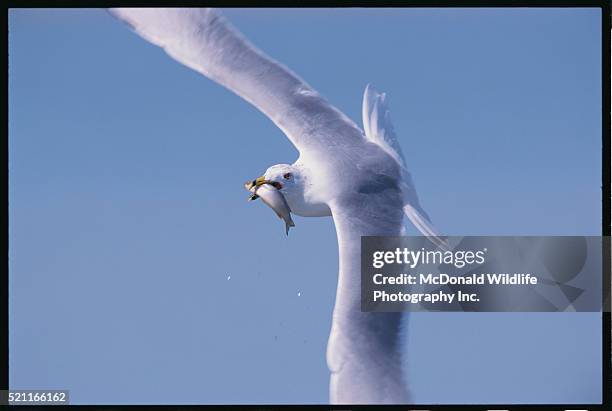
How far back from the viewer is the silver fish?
2.54 metres

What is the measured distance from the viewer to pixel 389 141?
2.54m

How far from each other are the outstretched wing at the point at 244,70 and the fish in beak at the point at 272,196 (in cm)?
18

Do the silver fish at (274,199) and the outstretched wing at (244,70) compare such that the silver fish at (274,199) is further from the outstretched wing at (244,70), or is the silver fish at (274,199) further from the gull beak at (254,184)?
the outstretched wing at (244,70)

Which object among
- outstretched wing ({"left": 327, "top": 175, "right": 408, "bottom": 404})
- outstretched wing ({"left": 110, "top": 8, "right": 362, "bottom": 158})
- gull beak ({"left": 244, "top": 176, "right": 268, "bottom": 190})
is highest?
outstretched wing ({"left": 110, "top": 8, "right": 362, "bottom": 158})

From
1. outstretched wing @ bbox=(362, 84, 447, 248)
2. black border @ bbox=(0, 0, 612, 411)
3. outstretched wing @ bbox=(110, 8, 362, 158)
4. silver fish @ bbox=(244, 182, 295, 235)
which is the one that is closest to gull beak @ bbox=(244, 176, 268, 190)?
silver fish @ bbox=(244, 182, 295, 235)

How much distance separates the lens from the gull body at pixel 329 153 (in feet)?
8.16

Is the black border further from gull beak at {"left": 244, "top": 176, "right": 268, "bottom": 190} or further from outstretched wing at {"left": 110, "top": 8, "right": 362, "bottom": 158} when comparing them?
gull beak at {"left": 244, "top": 176, "right": 268, "bottom": 190}

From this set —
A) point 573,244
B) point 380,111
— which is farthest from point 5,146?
point 573,244

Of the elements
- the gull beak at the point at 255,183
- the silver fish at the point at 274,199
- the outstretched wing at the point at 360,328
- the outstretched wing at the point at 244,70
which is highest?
the outstretched wing at the point at 244,70

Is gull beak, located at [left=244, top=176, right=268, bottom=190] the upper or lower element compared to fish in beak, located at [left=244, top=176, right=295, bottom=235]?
upper

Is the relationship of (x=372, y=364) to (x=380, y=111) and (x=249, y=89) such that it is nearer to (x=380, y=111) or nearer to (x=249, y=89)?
(x=380, y=111)

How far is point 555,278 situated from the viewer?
8.10 ft
